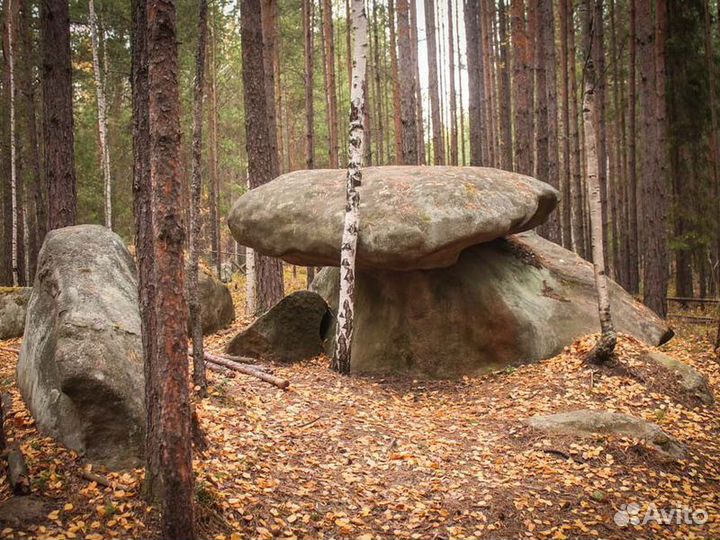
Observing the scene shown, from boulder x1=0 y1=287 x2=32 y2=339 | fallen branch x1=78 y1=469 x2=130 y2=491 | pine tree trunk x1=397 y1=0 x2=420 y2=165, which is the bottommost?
fallen branch x1=78 y1=469 x2=130 y2=491

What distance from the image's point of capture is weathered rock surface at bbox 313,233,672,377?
838cm

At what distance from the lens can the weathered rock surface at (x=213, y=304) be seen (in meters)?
10.9

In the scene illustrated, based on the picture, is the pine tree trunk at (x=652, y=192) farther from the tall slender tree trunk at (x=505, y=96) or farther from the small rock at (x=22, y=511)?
the small rock at (x=22, y=511)

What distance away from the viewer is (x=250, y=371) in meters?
7.22

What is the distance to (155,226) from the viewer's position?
330 cm

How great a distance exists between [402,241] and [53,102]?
19.6ft

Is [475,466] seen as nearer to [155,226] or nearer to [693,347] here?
[155,226]

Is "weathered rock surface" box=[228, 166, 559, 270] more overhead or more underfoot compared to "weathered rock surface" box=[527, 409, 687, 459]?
more overhead

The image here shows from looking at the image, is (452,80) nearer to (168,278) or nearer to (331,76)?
(331,76)

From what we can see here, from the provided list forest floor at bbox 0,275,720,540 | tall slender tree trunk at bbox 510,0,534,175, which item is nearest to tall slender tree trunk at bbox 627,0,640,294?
tall slender tree trunk at bbox 510,0,534,175

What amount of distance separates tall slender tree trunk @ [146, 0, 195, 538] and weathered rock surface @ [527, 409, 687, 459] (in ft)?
13.2
